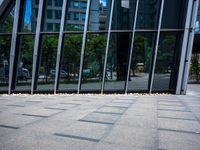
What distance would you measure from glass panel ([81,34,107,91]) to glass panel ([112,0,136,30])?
116 cm

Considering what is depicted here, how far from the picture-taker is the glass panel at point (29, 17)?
1575 cm

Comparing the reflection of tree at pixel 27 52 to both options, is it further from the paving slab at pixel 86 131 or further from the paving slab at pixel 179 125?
the paving slab at pixel 179 125

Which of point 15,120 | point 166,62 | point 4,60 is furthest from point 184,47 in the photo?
point 4,60

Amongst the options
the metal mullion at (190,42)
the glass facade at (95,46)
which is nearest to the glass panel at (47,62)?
the glass facade at (95,46)

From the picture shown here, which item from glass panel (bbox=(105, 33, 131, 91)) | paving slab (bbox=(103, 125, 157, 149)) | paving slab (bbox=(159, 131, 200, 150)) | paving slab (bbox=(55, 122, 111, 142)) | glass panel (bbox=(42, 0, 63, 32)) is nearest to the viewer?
paving slab (bbox=(159, 131, 200, 150))

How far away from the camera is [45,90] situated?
51.1 feet

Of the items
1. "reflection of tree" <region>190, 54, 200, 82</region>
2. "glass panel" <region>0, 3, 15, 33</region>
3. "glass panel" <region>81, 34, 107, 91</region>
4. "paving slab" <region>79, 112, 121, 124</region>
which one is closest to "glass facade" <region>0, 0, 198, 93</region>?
"glass panel" <region>81, 34, 107, 91</region>

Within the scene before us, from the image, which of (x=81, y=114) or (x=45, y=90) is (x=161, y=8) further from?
Answer: (x=81, y=114)

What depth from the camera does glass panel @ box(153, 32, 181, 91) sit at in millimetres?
14656

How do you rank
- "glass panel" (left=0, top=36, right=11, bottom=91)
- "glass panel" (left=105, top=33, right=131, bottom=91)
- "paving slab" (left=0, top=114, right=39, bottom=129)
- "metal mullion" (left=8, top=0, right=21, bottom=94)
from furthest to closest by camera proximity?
"glass panel" (left=0, top=36, right=11, bottom=91), "metal mullion" (left=8, top=0, right=21, bottom=94), "glass panel" (left=105, top=33, right=131, bottom=91), "paving slab" (left=0, top=114, right=39, bottom=129)

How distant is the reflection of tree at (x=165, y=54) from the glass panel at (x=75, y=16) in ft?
15.1

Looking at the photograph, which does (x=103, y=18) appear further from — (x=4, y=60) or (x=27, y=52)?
(x=4, y=60)

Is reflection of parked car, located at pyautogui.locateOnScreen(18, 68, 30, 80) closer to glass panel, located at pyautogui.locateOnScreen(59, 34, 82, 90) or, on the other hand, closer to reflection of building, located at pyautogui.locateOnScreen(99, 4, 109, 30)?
glass panel, located at pyautogui.locateOnScreen(59, 34, 82, 90)

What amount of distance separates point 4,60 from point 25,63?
A: 1407 mm
